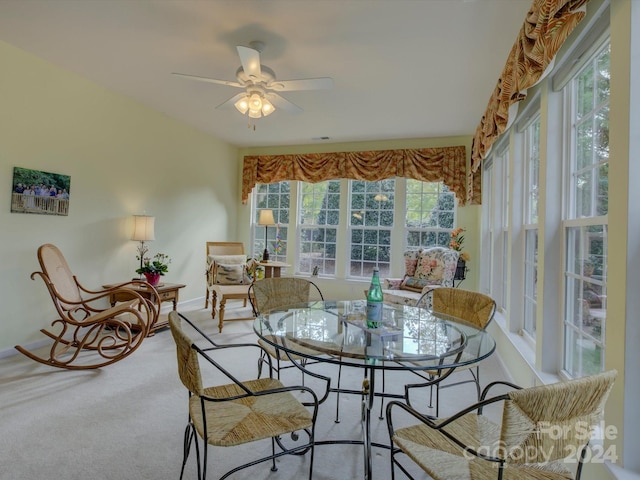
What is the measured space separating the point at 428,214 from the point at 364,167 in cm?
126

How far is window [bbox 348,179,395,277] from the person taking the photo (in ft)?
18.7

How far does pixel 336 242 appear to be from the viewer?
19.6ft

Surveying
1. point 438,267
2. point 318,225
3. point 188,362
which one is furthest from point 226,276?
point 188,362

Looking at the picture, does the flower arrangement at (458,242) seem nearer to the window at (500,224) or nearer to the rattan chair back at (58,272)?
the window at (500,224)

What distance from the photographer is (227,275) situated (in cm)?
482

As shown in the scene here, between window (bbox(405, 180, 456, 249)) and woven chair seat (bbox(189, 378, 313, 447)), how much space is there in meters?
4.26

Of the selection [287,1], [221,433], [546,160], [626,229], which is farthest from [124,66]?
[626,229]

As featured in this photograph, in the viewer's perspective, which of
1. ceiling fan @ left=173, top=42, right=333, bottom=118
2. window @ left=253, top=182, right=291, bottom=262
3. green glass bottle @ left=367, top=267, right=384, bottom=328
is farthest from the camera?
window @ left=253, top=182, right=291, bottom=262

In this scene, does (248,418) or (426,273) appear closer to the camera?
(248,418)

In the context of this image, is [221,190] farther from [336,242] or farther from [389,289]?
[389,289]

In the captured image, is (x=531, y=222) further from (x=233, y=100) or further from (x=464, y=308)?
(x=233, y=100)

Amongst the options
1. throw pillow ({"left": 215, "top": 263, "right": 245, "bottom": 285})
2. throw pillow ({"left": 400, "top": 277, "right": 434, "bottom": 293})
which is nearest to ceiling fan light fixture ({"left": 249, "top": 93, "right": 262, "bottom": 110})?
throw pillow ({"left": 215, "top": 263, "right": 245, "bottom": 285})

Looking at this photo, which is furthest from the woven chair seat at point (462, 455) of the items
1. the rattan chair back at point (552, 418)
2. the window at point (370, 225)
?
the window at point (370, 225)

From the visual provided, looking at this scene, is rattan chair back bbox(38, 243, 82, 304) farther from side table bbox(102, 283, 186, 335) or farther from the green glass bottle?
the green glass bottle
